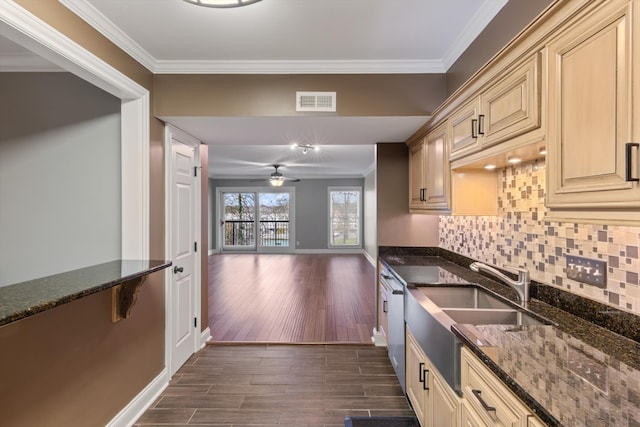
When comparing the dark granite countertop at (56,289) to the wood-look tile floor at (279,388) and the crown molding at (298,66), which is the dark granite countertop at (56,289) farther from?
the crown molding at (298,66)

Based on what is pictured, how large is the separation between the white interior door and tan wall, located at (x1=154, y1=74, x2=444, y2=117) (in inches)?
15.6

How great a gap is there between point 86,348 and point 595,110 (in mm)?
2640

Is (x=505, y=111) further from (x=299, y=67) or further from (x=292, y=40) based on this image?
(x=299, y=67)

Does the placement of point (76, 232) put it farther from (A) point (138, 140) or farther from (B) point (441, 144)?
(B) point (441, 144)

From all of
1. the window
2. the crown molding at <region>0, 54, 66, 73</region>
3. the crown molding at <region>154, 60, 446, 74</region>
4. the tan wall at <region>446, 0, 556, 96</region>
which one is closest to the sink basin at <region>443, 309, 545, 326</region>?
the tan wall at <region>446, 0, 556, 96</region>

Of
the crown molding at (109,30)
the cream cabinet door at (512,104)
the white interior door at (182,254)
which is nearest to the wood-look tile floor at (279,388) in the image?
the white interior door at (182,254)

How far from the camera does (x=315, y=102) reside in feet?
8.13

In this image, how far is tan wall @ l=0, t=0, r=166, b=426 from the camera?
1.54 m

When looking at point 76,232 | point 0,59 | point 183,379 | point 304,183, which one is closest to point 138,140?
point 76,232

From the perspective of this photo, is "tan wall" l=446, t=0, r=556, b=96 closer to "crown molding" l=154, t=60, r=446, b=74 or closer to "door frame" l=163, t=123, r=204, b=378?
"crown molding" l=154, t=60, r=446, b=74

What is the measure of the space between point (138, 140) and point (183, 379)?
1.99m

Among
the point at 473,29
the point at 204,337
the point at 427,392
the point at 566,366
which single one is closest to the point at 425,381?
the point at 427,392

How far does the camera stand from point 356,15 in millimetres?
1877

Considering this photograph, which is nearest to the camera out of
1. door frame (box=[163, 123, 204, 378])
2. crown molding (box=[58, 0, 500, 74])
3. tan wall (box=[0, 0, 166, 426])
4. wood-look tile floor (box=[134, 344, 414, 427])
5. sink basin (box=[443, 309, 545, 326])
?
tan wall (box=[0, 0, 166, 426])
